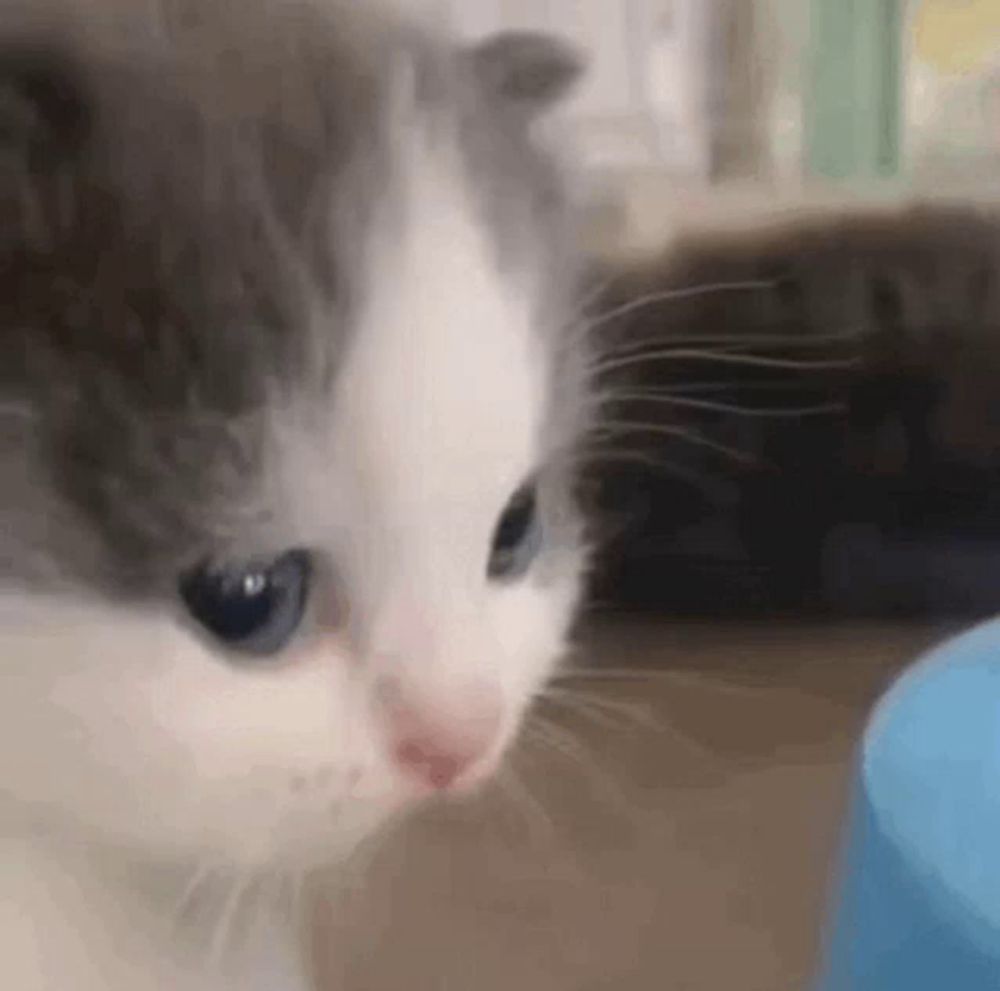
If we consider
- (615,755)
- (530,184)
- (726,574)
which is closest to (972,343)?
(726,574)

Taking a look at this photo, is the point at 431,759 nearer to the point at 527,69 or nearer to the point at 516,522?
the point at 516,522

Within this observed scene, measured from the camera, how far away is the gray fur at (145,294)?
0.49 m

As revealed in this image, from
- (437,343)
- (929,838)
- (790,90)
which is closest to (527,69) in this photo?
(437,343)

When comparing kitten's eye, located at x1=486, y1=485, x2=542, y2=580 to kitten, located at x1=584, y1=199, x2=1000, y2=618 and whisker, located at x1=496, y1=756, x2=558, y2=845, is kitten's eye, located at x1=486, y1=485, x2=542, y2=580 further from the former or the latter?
kitten, located at x1=584, y1=199, x2=1000, y2=618

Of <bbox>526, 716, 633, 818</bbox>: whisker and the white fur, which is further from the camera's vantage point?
<bbox>526, 716, 633, 818</bbox>: whisker

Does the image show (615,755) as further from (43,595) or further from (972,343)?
(43,595)

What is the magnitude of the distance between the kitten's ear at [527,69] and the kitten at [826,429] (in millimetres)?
333

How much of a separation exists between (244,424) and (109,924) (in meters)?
0.16

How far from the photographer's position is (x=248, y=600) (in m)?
0.51

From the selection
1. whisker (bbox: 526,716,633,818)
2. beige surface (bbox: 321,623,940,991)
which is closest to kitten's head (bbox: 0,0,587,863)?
beige surface (bbox: 321,623,940,991)

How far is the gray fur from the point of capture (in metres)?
0.49

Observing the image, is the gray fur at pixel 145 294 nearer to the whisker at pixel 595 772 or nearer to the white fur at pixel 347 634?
the white fur at pixel 347 634

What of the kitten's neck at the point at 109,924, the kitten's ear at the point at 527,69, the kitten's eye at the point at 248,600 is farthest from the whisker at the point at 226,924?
the kitten's ear at the point at 527,69

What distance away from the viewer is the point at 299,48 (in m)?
0.53
